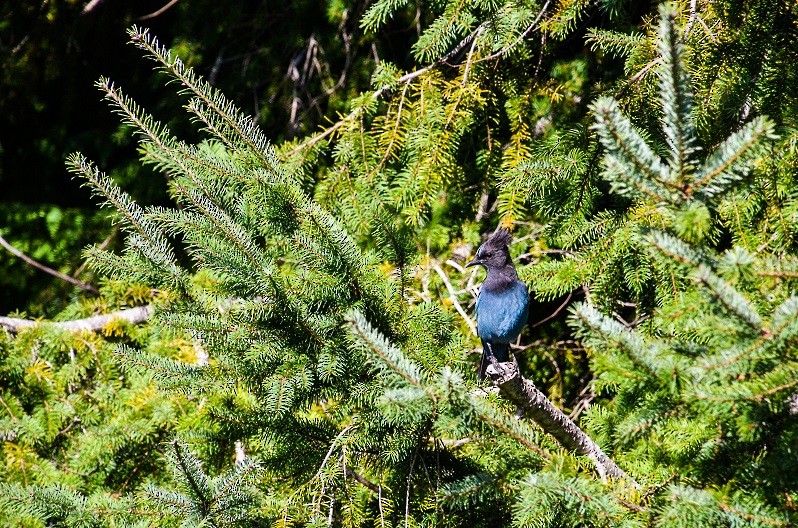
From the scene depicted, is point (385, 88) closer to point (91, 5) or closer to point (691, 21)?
point (691, 21)

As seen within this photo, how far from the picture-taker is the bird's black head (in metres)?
3.00

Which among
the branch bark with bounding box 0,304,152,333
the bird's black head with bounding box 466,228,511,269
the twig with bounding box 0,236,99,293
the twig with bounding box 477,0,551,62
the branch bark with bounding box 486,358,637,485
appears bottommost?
the branch bark with bounding box 486,358,637,485

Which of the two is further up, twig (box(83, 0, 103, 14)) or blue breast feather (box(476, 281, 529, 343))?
twig (box(83, 0, 103, 14))

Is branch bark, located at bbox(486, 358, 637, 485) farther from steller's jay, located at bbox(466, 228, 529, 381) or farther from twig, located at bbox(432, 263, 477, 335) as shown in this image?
twig, located at bbox(432, 263, 477, 335)

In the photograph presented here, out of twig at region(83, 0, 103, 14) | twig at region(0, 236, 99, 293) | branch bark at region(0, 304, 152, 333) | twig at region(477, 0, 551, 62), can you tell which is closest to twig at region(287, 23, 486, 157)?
twig at region(477, 0, 551, 62)

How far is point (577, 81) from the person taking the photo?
3096mm

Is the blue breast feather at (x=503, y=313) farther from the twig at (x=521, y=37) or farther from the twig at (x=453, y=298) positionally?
the twig at (x=521, y=37)

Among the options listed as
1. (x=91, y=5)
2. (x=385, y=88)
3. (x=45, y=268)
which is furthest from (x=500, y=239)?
(x=91, y=5)

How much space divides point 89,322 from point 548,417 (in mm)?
2290

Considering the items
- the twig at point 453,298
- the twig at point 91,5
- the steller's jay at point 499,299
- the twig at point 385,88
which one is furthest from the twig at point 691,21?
the twig at point 91,5

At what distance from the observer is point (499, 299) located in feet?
9.52

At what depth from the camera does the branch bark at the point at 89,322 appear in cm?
323

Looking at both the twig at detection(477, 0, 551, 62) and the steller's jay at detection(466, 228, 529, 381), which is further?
the steller's jay at detection(466, 228, 529, 381)

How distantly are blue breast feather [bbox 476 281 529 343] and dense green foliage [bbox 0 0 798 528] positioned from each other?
0.29 m
